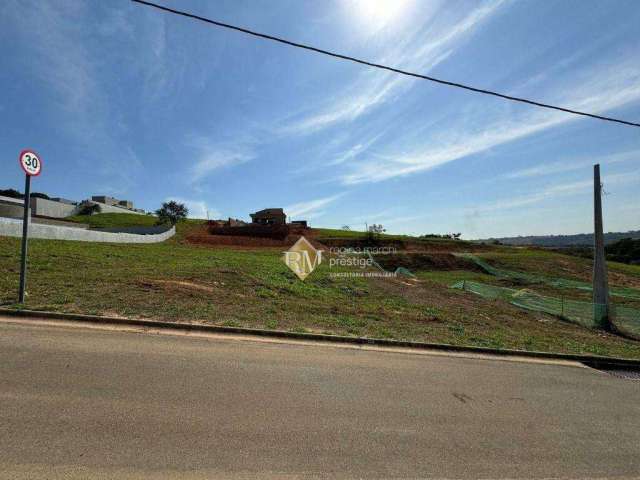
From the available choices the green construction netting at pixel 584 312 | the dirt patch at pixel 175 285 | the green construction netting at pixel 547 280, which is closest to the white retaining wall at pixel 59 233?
the dirt patch at pixel 175 285

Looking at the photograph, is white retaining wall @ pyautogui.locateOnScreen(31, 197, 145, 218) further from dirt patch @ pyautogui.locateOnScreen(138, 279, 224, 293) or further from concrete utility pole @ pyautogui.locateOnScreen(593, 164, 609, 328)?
concrete utility pole @ pyautogui.locateOnScreen(593, 164, 609, 328)

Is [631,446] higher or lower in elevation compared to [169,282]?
lower

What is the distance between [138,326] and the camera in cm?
552

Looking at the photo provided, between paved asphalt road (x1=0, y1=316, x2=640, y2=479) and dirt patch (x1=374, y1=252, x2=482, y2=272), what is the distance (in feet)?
90.9

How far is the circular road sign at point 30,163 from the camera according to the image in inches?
238

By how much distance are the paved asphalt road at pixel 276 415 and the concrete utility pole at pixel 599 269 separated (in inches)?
317

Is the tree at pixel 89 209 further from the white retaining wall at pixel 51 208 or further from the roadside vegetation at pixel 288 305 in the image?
the roadside vegetation at pixel 288 305

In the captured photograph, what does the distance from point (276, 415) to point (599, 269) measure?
566 inches

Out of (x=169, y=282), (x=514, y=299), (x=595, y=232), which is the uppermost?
(x=595, y=232)

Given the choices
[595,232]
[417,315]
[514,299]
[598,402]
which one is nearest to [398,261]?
[514,299]

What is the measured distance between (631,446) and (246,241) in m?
39.2

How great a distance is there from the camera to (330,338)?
5965 mm

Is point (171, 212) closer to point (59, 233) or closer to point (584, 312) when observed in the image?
point (59, 233)

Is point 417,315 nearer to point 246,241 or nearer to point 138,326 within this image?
point 138,326
